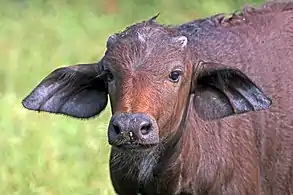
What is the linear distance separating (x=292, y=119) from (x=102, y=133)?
2.97m

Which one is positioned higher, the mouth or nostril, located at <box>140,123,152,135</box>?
nostril, located at <box>140,123,152,135</box>

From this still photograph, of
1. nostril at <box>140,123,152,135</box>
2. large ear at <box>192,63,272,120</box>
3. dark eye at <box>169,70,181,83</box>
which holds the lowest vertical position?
nostril at <box>140,123,152,135</box>

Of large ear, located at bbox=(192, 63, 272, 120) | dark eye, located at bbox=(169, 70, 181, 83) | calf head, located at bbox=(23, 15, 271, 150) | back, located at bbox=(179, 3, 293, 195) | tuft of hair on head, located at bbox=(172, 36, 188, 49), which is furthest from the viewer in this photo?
back, located at bbox=(179, 3, 293, 195)

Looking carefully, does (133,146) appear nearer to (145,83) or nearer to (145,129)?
(145,129)

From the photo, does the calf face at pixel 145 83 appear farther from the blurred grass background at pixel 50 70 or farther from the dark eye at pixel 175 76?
the blurred grass background at pixel 50 70

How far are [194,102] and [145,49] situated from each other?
60 cm

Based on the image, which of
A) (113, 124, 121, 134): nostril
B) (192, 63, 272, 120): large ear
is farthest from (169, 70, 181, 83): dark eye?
(113, 124, 121, 134): nostril

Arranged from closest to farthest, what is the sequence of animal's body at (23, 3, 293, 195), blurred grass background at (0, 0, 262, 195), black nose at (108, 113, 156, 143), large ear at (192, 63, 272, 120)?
1. black nose at (108, 113, 156, 143)
2. animal's body at (23, 3, 293, 195)
3. large ear at (192, 63, 272, 120)
4. blurred grass background at (0, 0, 262, 195)

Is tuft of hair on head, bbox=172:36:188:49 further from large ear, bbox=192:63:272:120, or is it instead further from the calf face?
large ear, bbox=192:63:272:120

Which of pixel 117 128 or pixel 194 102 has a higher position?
pixel 194 102


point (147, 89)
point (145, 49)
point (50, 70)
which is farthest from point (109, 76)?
point (50, 70)

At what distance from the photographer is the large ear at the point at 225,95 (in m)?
7.57

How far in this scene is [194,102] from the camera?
7.66 m

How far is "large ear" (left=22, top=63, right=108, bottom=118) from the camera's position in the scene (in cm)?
764
